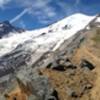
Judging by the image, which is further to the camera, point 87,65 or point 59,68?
point 87,65

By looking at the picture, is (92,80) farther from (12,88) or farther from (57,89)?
(12,88)

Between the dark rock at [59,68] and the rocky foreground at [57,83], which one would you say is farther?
the dark rock at [59,68]

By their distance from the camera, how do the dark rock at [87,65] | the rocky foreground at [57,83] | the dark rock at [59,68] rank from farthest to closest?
1. the dark rock at [87,65]
2. the dark rock at [59,68]
3. the rocky foreground at [57,83]

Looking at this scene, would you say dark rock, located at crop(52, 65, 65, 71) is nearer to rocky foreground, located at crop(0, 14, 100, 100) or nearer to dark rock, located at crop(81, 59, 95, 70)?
rocky foreground, located at crop(0, 14, 100, 100)

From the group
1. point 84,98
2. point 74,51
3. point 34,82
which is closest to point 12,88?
point 34,82

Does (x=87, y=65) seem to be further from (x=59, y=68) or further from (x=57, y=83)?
(x=57, y=83)

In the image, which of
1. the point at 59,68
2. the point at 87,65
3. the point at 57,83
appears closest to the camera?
the point at 57,83

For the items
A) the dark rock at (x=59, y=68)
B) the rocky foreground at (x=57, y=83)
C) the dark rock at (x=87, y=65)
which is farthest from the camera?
the dark rock at (x=87, y=65)

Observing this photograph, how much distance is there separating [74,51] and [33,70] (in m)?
18.9

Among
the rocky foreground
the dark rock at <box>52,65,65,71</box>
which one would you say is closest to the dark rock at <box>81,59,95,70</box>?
the rocky foreground

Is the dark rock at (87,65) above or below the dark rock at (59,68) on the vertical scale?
below

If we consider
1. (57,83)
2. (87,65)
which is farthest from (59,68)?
(57,83)

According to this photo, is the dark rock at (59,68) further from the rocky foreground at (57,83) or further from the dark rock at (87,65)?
the dark rock at (87,65)

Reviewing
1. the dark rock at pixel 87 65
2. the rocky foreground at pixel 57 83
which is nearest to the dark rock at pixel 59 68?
the rocky foreground at pixel 57 83
